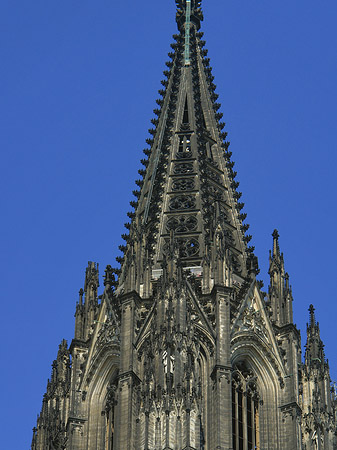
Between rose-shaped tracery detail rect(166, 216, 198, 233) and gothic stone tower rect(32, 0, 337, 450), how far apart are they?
0.25 ft

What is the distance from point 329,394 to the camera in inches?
3189

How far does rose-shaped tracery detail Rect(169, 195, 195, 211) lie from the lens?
8656 centimetres

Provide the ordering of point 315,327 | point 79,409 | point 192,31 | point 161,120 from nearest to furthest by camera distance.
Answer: point 79,409 → point 315,327 → point 161,120 → point 192,31

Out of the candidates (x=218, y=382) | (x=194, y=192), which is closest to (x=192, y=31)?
(x=194, y=192)

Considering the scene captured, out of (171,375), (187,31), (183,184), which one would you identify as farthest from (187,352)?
(187,31)

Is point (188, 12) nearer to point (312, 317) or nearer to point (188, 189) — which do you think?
point (188, 189)

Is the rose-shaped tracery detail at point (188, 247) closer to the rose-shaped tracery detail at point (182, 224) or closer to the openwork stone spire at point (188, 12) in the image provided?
the rose-shaped tracery detail at point (182, 224)

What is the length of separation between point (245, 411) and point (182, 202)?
13619 millimetres

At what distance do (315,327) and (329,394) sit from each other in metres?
3.80

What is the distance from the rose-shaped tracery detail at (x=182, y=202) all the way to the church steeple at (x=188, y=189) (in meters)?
0.05

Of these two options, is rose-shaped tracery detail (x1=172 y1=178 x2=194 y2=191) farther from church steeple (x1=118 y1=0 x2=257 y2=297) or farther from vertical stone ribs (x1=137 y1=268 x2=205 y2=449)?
vertical stone ribs (x1=137 y1=268 x2=205 y2=449)

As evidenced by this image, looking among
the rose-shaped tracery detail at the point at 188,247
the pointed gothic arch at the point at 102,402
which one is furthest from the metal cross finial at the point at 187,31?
the pointed gothic arch at the point at 102,402

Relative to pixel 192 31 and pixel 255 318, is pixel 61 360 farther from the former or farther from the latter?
pixel 192 31

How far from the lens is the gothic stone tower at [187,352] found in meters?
74.2
